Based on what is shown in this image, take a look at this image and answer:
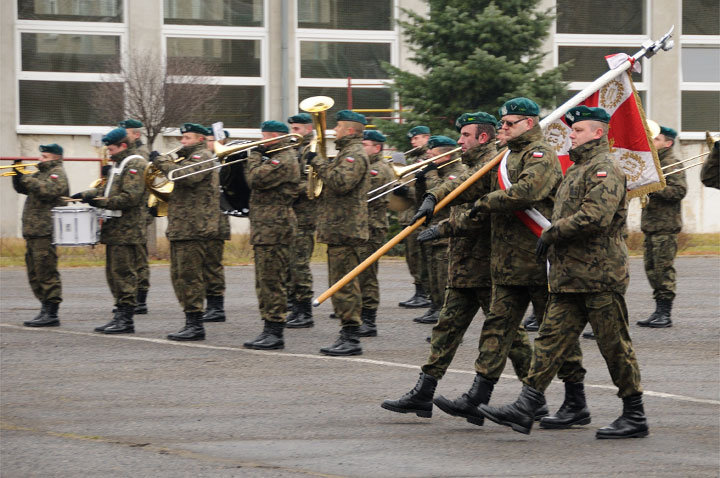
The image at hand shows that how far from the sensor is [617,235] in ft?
23.8

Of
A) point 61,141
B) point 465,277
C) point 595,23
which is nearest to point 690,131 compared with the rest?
point 595,23

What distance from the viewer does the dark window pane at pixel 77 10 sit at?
27.6 m

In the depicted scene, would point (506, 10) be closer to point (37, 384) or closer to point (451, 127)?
point (451, 127)

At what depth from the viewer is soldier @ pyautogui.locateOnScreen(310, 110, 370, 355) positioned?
1044 centimetres

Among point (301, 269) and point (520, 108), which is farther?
point (301, 269)

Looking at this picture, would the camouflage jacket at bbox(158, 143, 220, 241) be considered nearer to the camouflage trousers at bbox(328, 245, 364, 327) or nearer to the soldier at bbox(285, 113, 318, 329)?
the soldier at bbox(285, 113, 318, 329)

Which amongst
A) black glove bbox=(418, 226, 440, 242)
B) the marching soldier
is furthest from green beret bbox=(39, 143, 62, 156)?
black glove bbox=(418, 226, 440, 242)

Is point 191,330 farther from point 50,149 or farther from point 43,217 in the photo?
point 50,149

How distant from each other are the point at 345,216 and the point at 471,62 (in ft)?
35.9

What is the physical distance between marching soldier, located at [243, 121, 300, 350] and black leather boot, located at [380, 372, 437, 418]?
334 centimetres

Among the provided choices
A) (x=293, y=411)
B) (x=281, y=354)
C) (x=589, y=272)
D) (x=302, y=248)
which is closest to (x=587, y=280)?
(x=589, y=272)

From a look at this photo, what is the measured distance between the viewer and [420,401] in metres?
7.78

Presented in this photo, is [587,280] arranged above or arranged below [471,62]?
below

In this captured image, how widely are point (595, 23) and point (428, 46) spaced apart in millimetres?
9870
